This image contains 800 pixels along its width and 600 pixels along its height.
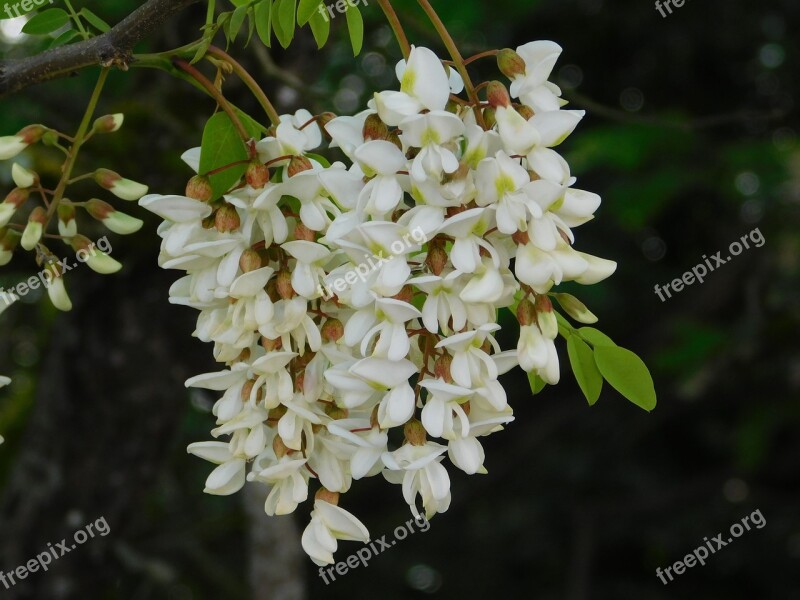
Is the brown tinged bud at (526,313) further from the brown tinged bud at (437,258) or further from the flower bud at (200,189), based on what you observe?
the flower bud at (200,189)

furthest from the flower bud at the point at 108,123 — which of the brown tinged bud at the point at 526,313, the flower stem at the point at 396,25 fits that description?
the brown tinged bud at the point at 526,313

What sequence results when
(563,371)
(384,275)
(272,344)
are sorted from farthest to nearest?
(563,371)
(272,344)
(384,275)

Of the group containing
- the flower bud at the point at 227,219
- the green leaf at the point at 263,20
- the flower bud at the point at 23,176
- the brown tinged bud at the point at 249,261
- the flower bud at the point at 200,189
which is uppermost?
the green leaf at the point at 263,20

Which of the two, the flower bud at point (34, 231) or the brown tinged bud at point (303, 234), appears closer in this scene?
the brown tinged bud at point (303, 234)

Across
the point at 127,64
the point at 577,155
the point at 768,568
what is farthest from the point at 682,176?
the point at 768,568

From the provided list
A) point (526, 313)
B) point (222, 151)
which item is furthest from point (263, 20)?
point (526, 313)

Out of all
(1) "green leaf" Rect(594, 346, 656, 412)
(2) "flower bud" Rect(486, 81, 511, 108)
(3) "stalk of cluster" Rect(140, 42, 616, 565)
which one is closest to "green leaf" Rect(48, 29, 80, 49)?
(3) "stalk of cluster" Rect(140, 42, 616, 565)

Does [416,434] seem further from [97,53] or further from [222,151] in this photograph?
[97,53]
